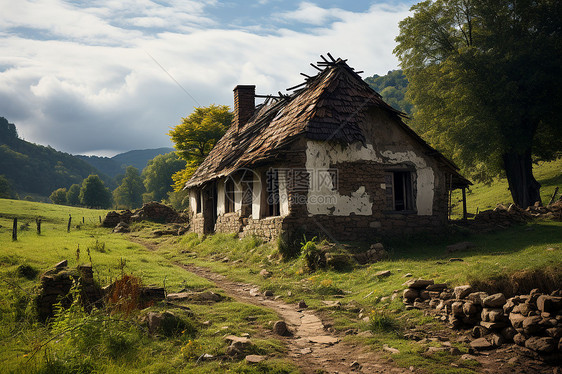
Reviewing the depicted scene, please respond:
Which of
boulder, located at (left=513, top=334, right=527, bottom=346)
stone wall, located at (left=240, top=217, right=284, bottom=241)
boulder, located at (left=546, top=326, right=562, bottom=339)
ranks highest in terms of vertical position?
stone wall, located at (left=240, top=217, right=284, bottom=241)

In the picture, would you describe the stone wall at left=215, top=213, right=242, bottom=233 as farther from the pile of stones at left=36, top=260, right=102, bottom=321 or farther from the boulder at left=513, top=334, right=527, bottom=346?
the boulder at left=513, top=334, right=527, bottom=346

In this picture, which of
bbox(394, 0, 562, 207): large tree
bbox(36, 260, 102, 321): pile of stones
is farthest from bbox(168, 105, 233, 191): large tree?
bbox(36, 260, 102, 321): pile of stones

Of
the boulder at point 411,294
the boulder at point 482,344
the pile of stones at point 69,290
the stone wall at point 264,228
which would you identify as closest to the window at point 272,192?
the stone wall at point 264,228

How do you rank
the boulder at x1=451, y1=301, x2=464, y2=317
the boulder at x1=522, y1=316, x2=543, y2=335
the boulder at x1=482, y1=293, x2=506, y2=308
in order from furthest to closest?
the boulder at x1=451, y1=301, x2=464, y2=317
the boulder at x1=482, y1=293, x2=506, y2=308
the boulder at x1=522, y1=316, x2=543, y2=335

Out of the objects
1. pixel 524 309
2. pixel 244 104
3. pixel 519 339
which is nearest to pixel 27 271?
pixel 519 339

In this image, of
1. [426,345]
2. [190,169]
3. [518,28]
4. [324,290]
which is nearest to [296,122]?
[324,290]

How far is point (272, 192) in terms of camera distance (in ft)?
44.2

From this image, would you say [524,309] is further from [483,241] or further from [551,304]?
[483,241]

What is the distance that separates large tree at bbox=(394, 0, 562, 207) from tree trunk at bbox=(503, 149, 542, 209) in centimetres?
4

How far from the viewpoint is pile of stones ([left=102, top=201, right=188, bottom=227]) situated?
3219cm

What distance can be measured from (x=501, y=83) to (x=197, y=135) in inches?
921

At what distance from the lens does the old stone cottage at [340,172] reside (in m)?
12.2

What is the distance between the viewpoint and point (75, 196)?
87812 mm

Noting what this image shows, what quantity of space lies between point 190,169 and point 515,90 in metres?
23.7
